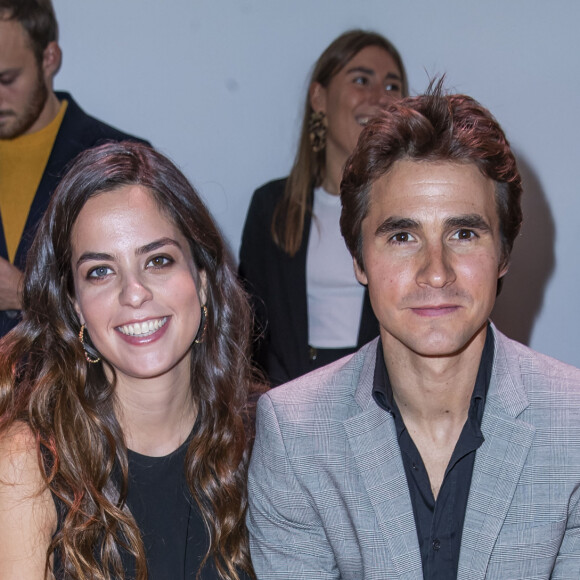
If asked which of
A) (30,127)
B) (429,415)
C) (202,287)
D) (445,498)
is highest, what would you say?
(30,127)

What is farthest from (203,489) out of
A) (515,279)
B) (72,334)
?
(515,279)

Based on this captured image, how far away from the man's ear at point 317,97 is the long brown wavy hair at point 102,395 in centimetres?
122

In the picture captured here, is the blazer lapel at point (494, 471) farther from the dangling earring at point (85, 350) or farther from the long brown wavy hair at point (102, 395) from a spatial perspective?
the dangling earring at point (85, 350)

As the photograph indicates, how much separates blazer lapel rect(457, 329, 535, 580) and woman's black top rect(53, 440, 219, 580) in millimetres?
604

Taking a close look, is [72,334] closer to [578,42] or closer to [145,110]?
[145,110]

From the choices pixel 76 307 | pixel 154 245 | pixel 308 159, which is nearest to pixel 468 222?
pixel 154 245

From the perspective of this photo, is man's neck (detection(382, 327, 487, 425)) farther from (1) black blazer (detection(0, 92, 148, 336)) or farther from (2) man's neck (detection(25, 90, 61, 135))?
(2) man's neck (detection(25, 90, 61, 135))

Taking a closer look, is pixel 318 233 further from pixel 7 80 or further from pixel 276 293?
pixel 7 80

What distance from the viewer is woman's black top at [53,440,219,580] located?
207cm

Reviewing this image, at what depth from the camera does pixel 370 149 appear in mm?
1984

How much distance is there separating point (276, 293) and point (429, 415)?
126 cm

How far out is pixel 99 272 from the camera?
2074mm

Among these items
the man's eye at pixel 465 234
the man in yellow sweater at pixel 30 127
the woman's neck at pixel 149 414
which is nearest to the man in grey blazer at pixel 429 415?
the man's eye at pixel 465 234

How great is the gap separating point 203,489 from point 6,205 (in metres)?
1.38
